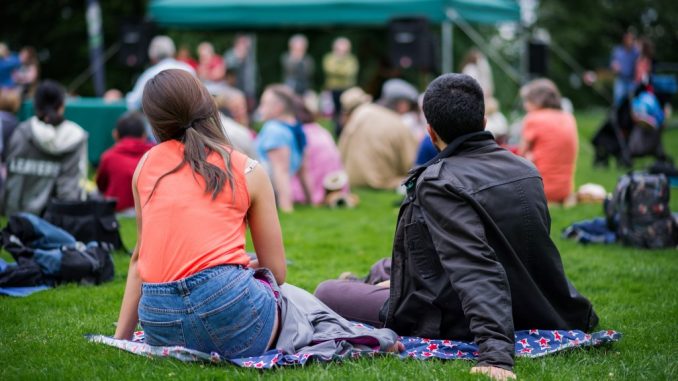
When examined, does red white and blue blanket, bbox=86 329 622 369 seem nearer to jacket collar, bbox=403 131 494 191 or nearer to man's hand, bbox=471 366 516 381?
man's hand, bbox=471 366 516 381

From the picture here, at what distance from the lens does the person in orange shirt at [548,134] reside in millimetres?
9195

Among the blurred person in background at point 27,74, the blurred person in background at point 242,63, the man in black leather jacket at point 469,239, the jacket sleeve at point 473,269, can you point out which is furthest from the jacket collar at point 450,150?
the blurred person in background at point 242,63

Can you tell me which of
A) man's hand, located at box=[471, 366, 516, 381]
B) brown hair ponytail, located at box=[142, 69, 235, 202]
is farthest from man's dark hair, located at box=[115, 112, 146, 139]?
man's hand, located at box=[471, 366, 516, 381]

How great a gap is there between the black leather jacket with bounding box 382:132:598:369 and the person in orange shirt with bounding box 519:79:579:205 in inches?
211

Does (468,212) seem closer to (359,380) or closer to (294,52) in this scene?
(359,380)

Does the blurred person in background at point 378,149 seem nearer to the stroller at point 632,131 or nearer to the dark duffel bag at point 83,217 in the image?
the stroller at point 632,131

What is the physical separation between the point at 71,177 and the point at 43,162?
0.93 ft

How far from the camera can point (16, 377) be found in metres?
3.71

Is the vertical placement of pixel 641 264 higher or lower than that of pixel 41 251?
lower

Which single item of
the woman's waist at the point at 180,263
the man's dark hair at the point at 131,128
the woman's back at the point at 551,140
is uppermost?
the woman's waist at the point at 180,263

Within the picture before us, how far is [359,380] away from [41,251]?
3054mm

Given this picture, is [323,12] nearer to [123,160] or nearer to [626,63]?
[626,63]

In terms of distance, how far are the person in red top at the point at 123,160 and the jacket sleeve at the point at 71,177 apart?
0.74ft

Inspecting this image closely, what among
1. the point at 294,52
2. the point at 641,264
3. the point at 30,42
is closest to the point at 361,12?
the point at 294,52
